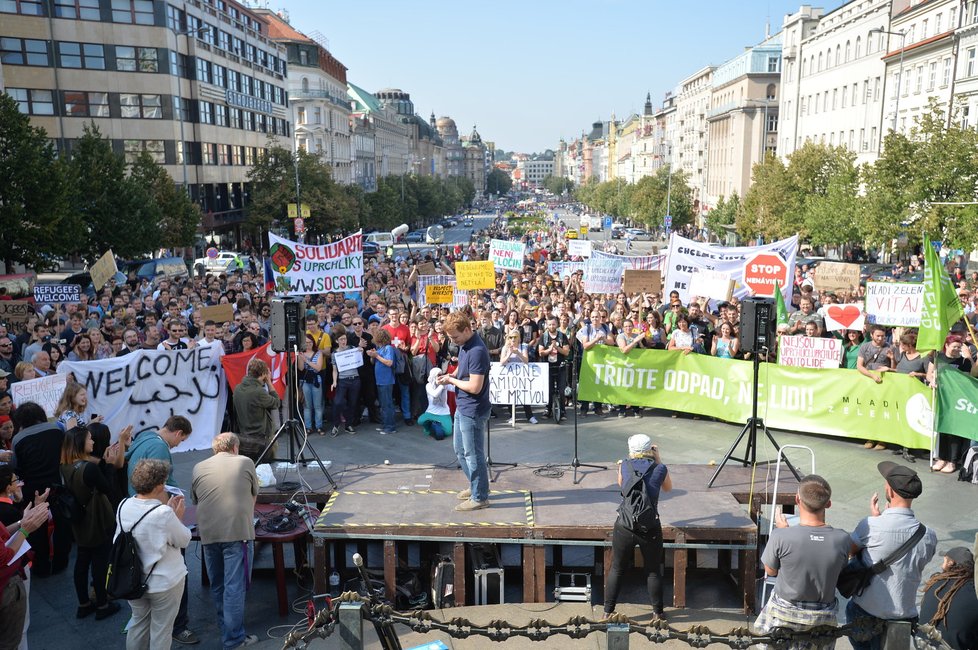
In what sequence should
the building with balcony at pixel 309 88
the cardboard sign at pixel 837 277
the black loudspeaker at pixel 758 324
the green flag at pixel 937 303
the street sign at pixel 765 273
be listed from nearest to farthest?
the black loudspeaker at pixel 758 324
the green flag at pixel 937 303
the street sign at pixel 765 273
the cardboard sign at pixel 837 277
the building with balcony at pixel 309 88

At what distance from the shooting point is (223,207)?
59.2 metres

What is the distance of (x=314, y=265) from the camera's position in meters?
17.7

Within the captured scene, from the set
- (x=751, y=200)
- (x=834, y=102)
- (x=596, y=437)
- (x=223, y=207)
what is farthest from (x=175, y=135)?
(x=834, y=102)

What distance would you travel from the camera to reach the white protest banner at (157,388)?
11539 millimetres

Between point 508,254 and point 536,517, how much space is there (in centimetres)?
1715

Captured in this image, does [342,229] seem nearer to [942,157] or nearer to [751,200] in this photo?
[751,200]

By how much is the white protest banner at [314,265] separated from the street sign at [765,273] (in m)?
8.39

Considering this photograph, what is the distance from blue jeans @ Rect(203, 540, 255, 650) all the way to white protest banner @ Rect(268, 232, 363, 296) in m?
10.8

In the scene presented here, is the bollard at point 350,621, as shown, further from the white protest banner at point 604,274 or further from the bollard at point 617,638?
the white protest banner at point 604,274

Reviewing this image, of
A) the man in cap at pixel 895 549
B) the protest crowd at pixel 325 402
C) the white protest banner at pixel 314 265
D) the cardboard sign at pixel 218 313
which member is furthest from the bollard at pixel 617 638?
the white protest banner at pixel 314 265

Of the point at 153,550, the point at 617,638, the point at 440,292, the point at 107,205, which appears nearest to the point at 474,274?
the point at 440,292

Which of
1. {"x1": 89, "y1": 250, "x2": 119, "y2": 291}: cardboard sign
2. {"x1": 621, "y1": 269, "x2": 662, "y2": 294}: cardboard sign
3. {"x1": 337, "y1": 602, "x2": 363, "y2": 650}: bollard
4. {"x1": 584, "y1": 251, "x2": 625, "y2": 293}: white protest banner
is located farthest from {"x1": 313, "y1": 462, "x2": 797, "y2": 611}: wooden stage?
{"x1": 89, "y1": 250, "x2": 119, "y2": 291}: cardboard sign

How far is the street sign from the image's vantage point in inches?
643

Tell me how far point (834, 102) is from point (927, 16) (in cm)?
1370
